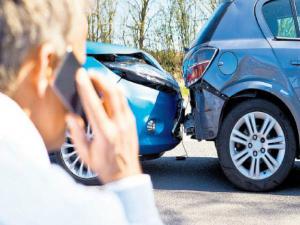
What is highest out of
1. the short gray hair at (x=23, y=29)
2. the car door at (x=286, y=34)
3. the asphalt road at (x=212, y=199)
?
the short gray hair at (x=23, y=29)

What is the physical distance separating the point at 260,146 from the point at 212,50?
889 mm

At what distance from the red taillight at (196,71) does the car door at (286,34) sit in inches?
22.7

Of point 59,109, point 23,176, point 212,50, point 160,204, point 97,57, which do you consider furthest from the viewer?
point 97,57

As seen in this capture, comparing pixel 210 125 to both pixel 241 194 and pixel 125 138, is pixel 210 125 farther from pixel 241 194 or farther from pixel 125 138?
pixel 125 138

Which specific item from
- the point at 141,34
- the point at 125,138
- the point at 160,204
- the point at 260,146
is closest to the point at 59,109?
the point at 125,138

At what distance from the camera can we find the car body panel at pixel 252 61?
212 inches

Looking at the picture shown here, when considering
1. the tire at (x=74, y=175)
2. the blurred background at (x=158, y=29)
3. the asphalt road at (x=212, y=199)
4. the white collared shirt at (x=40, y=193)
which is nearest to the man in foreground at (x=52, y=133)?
the white collared shirt at (x=40, y=193)

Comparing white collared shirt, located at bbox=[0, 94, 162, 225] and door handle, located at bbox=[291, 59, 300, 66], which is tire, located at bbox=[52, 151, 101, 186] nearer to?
door handle, located at bbox=[291, 59, 300, 66]

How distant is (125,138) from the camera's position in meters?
0.95

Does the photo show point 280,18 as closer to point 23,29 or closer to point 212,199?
point 212,199

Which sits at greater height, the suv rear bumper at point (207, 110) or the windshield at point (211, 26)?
the windshield at point (211, 26)

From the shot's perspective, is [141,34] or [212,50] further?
[141,34]

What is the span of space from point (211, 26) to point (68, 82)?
484cm

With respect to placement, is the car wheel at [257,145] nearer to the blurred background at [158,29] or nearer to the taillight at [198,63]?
the taillight at [198,63]
